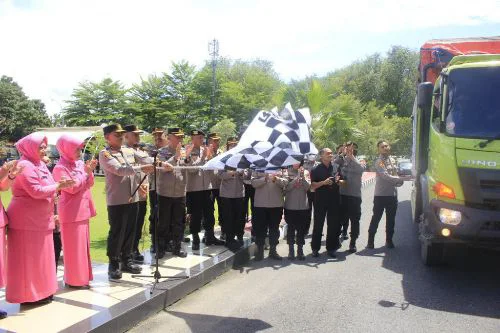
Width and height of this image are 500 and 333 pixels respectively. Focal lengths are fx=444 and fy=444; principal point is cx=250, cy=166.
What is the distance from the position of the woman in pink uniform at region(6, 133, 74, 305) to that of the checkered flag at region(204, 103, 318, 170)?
6.75 ft

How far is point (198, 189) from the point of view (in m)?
7.64

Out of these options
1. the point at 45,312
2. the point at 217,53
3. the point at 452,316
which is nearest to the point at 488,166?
the point at 452,316

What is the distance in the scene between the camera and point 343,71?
5956cm

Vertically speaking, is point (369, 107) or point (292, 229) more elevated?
Result: point (369, 107)

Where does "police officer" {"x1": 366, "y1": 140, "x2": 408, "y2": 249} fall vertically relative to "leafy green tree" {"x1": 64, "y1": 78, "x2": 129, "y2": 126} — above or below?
below

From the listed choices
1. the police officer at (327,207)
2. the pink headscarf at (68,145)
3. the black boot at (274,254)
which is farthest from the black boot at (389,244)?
the pink headscarf at (68,145)

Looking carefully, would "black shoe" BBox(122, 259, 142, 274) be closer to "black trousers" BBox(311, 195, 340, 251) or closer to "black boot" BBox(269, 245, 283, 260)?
"black boot" BBox(269, 245, 283, 260)

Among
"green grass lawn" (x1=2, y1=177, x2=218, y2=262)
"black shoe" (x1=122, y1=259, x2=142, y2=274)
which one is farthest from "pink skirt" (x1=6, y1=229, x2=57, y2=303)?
"green grass lawn" (x1=2, y1=177, x2=218, y2=262)

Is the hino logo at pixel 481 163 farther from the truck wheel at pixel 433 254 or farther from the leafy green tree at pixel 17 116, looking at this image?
the leafy green tree at pixel 17 116

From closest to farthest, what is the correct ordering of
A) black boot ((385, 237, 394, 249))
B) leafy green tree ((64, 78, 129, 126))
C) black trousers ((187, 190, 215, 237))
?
black trousers ((187, 190, 215, 237)) < black boot ((385, 237, 394, 249)) < leafy green tree ((64, 78, 129, 126))

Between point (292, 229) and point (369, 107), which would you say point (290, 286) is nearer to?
point (292, 229)

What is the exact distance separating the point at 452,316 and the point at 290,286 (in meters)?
2.08

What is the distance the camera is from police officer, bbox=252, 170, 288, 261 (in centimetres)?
762

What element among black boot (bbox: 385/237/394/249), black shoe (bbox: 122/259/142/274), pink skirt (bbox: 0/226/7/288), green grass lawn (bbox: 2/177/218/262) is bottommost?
black boot (bbox: 385/237/394/249)
